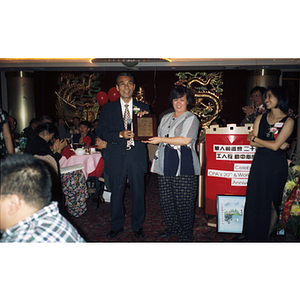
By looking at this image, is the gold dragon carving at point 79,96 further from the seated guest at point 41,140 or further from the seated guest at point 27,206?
the seated guest at point 27,206

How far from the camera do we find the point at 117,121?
9.41 ft

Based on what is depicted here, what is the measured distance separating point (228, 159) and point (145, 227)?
131 cm

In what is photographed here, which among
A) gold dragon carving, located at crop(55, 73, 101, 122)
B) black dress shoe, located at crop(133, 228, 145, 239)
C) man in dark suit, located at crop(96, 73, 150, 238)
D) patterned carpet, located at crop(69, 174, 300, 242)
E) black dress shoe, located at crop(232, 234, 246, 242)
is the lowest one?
patterned carpet, located at crop(69, 174, 300, 242)

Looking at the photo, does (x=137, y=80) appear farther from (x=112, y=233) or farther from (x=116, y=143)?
(x=112, y=233)

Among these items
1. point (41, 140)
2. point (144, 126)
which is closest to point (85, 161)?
point (41, 140)

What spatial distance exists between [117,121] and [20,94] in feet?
23.3

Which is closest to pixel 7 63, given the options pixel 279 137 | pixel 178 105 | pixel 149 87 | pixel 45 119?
pixel 149 87

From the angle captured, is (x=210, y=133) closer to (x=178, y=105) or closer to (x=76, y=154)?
(x=178, y=105)

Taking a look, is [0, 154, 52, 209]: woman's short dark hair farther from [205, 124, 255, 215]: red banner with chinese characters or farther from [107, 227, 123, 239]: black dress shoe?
[205, 124, 255, 215]: red banner with chinese characters

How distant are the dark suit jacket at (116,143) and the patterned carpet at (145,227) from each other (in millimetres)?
762

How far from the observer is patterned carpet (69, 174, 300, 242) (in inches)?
116

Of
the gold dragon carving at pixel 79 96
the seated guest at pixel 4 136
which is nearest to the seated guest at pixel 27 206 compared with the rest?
the seated guest at pixel 4 136

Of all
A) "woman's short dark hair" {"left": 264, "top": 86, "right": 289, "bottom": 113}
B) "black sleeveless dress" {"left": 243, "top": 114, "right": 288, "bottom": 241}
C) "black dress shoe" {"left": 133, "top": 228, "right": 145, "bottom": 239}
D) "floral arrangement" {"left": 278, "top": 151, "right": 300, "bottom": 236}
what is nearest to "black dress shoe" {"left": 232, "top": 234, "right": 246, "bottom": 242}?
"black sleeveless dress" {"left": 243, "top": 114, "right": 288, "bottom": 241}

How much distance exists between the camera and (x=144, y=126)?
8.84ft
